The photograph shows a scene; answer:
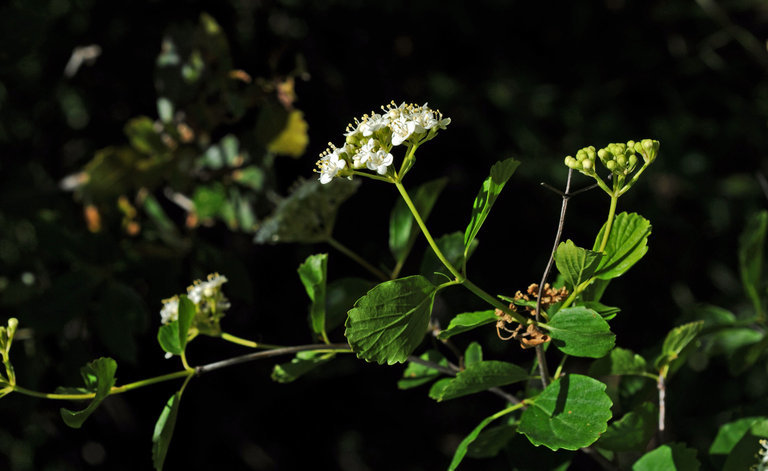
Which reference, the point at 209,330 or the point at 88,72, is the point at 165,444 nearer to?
the point at 209,330

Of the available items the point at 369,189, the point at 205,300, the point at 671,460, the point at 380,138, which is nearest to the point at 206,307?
the point at 205,300

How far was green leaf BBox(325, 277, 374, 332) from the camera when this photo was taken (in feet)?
3.12

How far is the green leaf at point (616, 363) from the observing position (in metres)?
0.81

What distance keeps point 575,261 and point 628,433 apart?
0.28 m

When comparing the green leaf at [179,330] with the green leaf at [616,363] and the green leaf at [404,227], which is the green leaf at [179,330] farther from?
the green leaf at [616,363]

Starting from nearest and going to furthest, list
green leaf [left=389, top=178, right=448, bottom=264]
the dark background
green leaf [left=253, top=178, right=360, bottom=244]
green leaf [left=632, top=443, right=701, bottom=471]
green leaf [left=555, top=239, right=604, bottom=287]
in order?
green leaf [left=555, top=239, right=604, bottom=287], green leaf [left=632, top=443, right=701, bottom=471], green leaf [left=389, top=178, right=448, bottom=264], green leaf [left=253, top=178, right=360, bottom=244], the dark background

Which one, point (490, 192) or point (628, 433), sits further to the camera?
point (628, 433)

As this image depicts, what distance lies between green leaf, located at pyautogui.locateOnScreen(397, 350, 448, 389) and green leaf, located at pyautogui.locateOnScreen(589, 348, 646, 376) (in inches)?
7.2

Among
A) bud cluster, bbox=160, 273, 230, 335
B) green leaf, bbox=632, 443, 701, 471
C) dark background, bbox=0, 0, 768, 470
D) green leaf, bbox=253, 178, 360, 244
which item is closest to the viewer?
green leaf, bbox=632, 443, 701, 471

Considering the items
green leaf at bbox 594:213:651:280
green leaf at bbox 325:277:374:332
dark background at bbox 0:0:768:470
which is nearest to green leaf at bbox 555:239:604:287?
green leaf at bbox 594:213:651:280

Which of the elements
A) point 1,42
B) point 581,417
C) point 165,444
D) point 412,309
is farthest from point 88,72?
point 581,417

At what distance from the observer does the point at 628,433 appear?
80 centimetres

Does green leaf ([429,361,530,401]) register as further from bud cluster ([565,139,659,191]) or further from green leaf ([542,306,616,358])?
bud cluster ([565,139,659,191])

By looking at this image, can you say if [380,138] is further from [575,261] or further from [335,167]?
[575,261]
